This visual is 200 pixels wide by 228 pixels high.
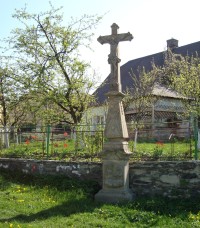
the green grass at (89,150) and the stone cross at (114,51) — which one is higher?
the stone cross at (114,51)

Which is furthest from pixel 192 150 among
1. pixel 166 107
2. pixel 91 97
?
pixel 166 107

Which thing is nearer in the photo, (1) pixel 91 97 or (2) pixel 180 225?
(2) pixel 180 225

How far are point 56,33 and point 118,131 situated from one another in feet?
21.9

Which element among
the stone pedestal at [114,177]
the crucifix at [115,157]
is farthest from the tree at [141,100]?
the stone pedestal at [114,177]

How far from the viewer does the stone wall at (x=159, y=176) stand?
8148 mm

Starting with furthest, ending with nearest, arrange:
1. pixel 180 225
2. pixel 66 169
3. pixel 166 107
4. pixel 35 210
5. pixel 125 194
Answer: pixel 166 107 < pixel 66 169 < pixel 125 194 < pixel 35 210 < pixel 180 225

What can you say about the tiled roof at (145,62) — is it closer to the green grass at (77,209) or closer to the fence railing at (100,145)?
the fence railing at (100,145)

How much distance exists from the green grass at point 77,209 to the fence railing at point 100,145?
1450 mm

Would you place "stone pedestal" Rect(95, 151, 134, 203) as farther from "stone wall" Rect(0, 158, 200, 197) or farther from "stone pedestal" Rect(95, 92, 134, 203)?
"stone wall" Rect(0, 158, 200, 197)

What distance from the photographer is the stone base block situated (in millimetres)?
8195

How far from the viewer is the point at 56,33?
44.8 ft

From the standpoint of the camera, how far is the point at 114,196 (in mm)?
8266

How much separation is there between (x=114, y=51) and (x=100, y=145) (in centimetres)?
312

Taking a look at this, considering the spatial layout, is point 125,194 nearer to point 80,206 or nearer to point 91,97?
point 80,206
